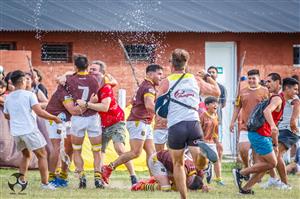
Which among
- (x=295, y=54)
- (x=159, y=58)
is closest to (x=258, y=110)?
(x=159, y=58)

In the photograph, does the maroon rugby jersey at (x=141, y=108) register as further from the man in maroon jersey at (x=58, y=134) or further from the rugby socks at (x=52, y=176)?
the rugby socks at (x=52, y=176)

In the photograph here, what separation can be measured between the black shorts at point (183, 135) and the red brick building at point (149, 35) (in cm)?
1099

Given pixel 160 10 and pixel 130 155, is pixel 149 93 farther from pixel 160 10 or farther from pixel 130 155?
pixel 160 10

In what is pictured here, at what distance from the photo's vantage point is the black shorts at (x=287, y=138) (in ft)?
62.9

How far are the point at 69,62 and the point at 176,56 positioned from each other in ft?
41.0

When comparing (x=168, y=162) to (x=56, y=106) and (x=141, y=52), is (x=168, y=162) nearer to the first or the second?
(x=56, y=106)

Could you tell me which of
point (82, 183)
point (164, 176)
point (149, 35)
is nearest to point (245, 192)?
point (164, 176)

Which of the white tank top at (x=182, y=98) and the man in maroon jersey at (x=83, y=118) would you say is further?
the man in maroon jersey at (x=83, y=118)

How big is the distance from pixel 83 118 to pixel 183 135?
125 inches

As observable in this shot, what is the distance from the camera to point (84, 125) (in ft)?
57.1

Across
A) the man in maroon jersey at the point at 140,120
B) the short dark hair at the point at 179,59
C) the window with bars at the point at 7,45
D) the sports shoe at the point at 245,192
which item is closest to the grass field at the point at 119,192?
the sports shoe at the point at 245,192

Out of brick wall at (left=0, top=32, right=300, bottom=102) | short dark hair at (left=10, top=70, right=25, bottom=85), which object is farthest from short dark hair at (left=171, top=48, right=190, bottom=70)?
brick wall at (left=0, top=32, right=300, bottom=102)

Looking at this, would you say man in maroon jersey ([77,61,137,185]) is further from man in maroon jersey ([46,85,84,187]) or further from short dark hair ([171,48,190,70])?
short dark hair ([171,48,190,70])

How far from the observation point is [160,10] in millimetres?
27578
